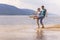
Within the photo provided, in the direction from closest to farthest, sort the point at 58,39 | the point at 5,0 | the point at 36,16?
the point at 58,39 → the point at 36,16 → the point at 5,0

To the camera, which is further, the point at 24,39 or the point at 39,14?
the point at 39,14

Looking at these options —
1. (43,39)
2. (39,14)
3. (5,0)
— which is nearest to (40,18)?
(39,14)

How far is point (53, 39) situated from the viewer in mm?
8516

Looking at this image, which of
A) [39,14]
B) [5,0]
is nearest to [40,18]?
[39,14]

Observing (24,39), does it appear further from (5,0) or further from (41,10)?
(5,0)

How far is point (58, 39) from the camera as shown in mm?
8453

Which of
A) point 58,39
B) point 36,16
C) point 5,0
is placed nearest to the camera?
point 58,39

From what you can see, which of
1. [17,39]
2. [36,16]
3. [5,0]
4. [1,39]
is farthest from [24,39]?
[5,0]

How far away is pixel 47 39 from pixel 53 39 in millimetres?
212

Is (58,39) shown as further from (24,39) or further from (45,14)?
(45,14)

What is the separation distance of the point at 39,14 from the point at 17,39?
175 inches

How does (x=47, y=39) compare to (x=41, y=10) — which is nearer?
(x=47, y=39)

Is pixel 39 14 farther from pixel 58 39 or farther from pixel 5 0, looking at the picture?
pixel 5 0

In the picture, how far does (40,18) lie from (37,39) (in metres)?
4.18
